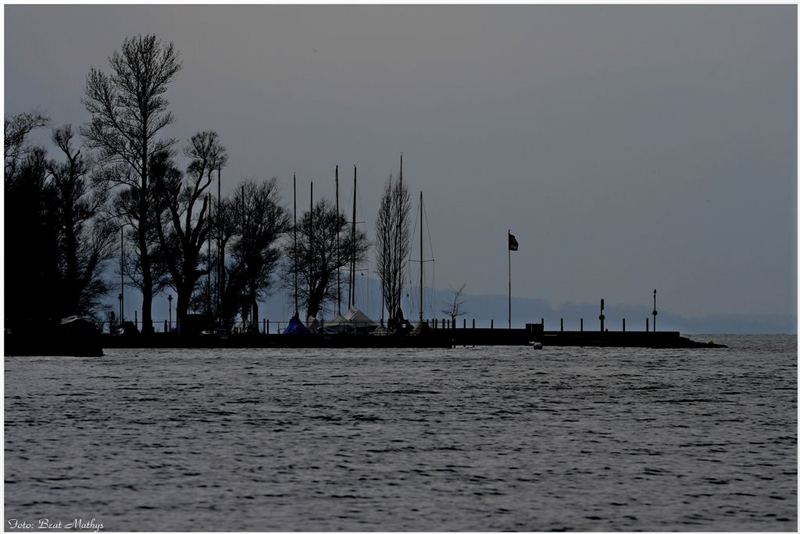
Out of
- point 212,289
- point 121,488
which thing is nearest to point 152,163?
point 212,289

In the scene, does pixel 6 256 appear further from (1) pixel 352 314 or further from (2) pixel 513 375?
(1) pixel 352 314

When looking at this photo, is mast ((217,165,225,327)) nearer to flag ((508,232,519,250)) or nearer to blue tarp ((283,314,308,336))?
blue tarp ((283,314,308,336))

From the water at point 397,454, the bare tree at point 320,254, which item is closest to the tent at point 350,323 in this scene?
the bare tree at point 320,254

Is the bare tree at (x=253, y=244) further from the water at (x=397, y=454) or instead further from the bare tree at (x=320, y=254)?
the water at (x=397, y=454)

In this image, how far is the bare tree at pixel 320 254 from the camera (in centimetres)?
11669

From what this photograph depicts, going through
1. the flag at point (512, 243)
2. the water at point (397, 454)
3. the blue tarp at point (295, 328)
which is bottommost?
the water at point (397, 454)

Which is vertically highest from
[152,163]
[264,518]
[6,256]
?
[152,163]

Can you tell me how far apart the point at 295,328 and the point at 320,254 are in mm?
7377

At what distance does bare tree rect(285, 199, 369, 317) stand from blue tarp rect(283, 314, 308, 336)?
52.5 inches

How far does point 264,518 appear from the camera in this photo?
24312mm

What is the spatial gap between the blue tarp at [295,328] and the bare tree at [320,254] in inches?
52.5

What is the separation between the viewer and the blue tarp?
11278 centimetres

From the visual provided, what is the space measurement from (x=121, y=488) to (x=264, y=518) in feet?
13.5

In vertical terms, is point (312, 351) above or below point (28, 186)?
below
